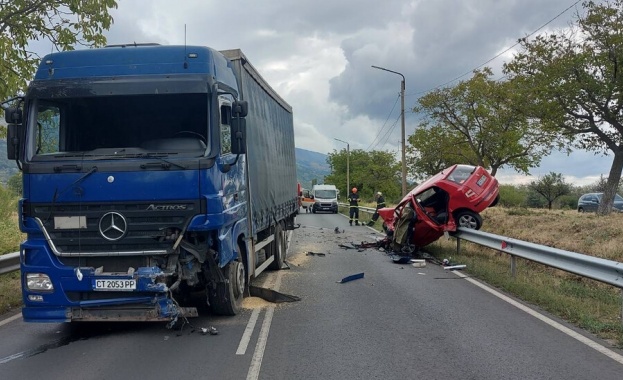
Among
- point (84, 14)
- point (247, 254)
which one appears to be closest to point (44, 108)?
point (247, 254)

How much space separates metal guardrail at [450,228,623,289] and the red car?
54.1 inches

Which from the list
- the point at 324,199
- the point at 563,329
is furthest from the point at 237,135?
the point at 324,199

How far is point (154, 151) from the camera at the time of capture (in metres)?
6.22

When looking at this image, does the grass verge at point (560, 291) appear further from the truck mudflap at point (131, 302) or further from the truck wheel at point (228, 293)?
the truck mudflap at point (131, 302)

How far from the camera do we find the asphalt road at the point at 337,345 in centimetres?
515

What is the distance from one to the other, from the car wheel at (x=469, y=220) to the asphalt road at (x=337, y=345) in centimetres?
532

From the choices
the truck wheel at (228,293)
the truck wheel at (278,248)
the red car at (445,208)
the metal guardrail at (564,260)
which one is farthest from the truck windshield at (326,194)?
the truck wheel at (228,293)

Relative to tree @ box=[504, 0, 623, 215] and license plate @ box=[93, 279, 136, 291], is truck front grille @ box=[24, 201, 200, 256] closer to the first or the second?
license plate @ box=[93, 279, 136, 291]

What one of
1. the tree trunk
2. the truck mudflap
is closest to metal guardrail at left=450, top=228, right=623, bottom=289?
the truck mudflap

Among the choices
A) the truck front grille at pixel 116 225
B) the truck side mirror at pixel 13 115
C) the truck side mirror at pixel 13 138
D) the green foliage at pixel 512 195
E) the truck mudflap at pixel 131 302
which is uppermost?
the truck side mirror at pixel 13 115

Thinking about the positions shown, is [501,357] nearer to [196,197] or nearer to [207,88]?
[196,197]

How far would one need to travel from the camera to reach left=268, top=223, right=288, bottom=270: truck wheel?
11.2 m

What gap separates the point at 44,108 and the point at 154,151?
1424 mm

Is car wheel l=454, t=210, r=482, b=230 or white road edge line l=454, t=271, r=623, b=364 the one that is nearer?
white road edge line l=454, t=271, r=623, b=364
